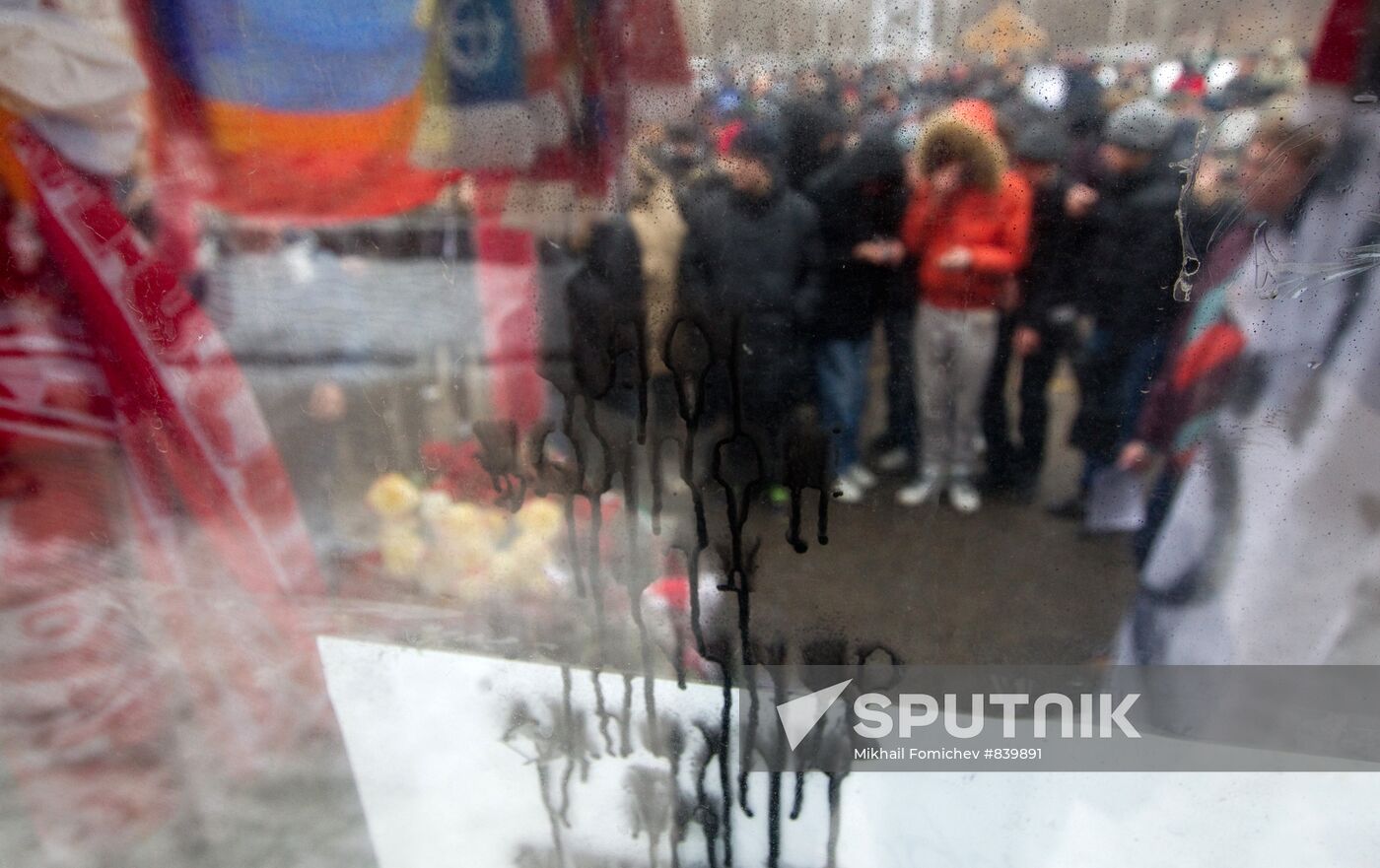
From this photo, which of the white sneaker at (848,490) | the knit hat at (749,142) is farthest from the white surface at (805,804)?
the knit hat at (749,142)

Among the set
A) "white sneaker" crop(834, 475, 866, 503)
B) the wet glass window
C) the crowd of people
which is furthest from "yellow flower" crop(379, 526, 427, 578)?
"white sneaker" crop(834, 475, 866, 503)

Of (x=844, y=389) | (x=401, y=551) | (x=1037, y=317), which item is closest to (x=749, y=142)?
(x=844, y=389)

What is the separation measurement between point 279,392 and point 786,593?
1.15 meters

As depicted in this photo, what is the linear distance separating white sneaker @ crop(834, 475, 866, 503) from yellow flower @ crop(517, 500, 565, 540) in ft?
1.88

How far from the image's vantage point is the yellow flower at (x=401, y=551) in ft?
5.93

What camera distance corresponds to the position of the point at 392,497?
1787 mm

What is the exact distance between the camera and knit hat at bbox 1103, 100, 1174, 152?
136cm

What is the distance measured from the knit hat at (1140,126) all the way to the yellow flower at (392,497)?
1.49m

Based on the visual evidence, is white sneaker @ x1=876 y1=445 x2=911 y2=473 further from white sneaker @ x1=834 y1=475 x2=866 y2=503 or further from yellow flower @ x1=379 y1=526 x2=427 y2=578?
yellow flower @ x1=379 y1=526 x2=427 y2=578

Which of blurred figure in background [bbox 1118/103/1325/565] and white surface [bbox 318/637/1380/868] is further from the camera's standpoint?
white surface [bbox 318/637/1380/868]

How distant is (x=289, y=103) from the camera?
5.16ft

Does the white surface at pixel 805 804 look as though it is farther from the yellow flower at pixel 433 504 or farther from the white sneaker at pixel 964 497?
the white sneaker at pixel 964 497

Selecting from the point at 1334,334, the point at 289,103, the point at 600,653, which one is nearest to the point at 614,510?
the point at 600,653

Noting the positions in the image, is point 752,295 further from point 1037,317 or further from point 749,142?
point 1037,317
